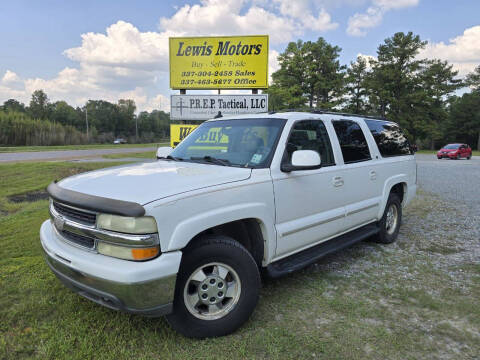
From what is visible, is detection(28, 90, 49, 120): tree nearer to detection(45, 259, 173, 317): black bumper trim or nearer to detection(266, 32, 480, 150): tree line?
detection(266, 32, 480, 150): tree line

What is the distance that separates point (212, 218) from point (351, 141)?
2.44 metres

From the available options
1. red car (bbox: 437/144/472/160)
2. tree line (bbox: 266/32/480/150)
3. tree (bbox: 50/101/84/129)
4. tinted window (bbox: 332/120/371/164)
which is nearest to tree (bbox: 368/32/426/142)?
tree line (bbox: 266/32/480/150)

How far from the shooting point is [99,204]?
2.19 metres

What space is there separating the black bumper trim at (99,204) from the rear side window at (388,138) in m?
3.64

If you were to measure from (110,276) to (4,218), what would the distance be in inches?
197

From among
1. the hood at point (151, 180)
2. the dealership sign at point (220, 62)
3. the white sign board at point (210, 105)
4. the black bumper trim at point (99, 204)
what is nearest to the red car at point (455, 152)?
the dealership sign at point (220, 62)

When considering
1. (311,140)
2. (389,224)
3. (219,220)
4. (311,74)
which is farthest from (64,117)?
(219,220)

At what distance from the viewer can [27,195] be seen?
8.01 meters

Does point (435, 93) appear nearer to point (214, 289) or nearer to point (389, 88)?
point (389, 88)

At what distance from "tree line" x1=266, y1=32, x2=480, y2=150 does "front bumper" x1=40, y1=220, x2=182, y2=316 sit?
3879 centimetres

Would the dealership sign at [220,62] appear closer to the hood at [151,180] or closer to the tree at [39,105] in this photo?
the hood at [151,180]

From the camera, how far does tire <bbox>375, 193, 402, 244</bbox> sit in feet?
15.7

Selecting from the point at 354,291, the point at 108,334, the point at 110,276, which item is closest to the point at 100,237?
the point at 110,276

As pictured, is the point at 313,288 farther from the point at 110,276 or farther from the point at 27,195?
the point at 27,195
